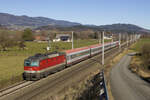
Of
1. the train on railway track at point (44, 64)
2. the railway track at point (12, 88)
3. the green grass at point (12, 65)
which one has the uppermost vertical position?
the train on railway track at point (44, 64)

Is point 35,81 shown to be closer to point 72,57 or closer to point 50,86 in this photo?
point 50,86

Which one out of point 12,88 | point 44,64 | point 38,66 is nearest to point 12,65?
point 44,64

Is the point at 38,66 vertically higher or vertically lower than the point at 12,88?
higher

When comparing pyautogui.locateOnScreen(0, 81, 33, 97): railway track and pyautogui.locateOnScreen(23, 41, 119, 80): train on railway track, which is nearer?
pyautogui.locateOnScreen(0, 81, 33, 97): railway track

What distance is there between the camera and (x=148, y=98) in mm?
12789

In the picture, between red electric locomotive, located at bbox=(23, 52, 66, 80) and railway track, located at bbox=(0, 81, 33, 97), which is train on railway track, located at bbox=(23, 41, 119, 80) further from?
railway track, located at bbox=(0, 81, 33, 97)

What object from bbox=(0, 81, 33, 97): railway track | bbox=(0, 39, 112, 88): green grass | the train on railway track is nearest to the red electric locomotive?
the train on railway track

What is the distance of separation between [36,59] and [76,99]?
34.9 feet

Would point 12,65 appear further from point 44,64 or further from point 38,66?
point 38,66

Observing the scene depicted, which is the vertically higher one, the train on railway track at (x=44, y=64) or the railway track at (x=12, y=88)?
the train on railway track at (x=44, y=64)

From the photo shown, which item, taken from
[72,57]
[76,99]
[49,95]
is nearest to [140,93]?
[76,99]

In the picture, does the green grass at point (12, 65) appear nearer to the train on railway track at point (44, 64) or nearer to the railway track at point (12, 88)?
the railway track at point (12, 88)

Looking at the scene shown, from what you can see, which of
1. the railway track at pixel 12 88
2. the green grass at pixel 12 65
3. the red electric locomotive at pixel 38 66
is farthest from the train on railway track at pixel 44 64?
the green grass at pixel 12 65

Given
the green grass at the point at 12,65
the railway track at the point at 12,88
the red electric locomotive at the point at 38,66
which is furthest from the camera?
the green grass at the point at 12,65
